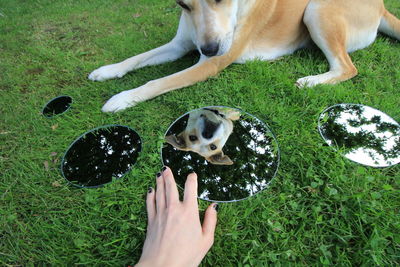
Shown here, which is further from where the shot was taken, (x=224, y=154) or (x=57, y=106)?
(x=57, y=106)

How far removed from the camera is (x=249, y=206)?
153cm

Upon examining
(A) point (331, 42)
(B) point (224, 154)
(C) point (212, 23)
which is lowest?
(B) point (224, 154)

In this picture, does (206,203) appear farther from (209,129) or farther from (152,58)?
(152,58)

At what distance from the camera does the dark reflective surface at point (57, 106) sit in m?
2.29

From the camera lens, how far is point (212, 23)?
1933 mm

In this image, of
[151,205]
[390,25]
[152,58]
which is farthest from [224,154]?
[390,25]

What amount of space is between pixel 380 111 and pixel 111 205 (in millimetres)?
2264

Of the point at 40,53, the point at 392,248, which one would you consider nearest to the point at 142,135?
the point at 392,248

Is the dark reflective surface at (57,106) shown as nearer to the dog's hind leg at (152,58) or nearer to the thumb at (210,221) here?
the dog's hind leg at (152,58)

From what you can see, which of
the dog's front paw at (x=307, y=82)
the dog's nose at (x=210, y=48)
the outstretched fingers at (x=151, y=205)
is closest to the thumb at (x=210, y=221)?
the outstretched fingers at (x=151, y=205)

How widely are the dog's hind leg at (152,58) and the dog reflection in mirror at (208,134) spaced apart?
1.03m

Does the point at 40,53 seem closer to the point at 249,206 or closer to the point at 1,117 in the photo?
the point at 1,117

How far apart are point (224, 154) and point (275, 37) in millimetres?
1651

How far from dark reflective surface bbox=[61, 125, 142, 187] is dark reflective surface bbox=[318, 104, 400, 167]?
1.53 meters
